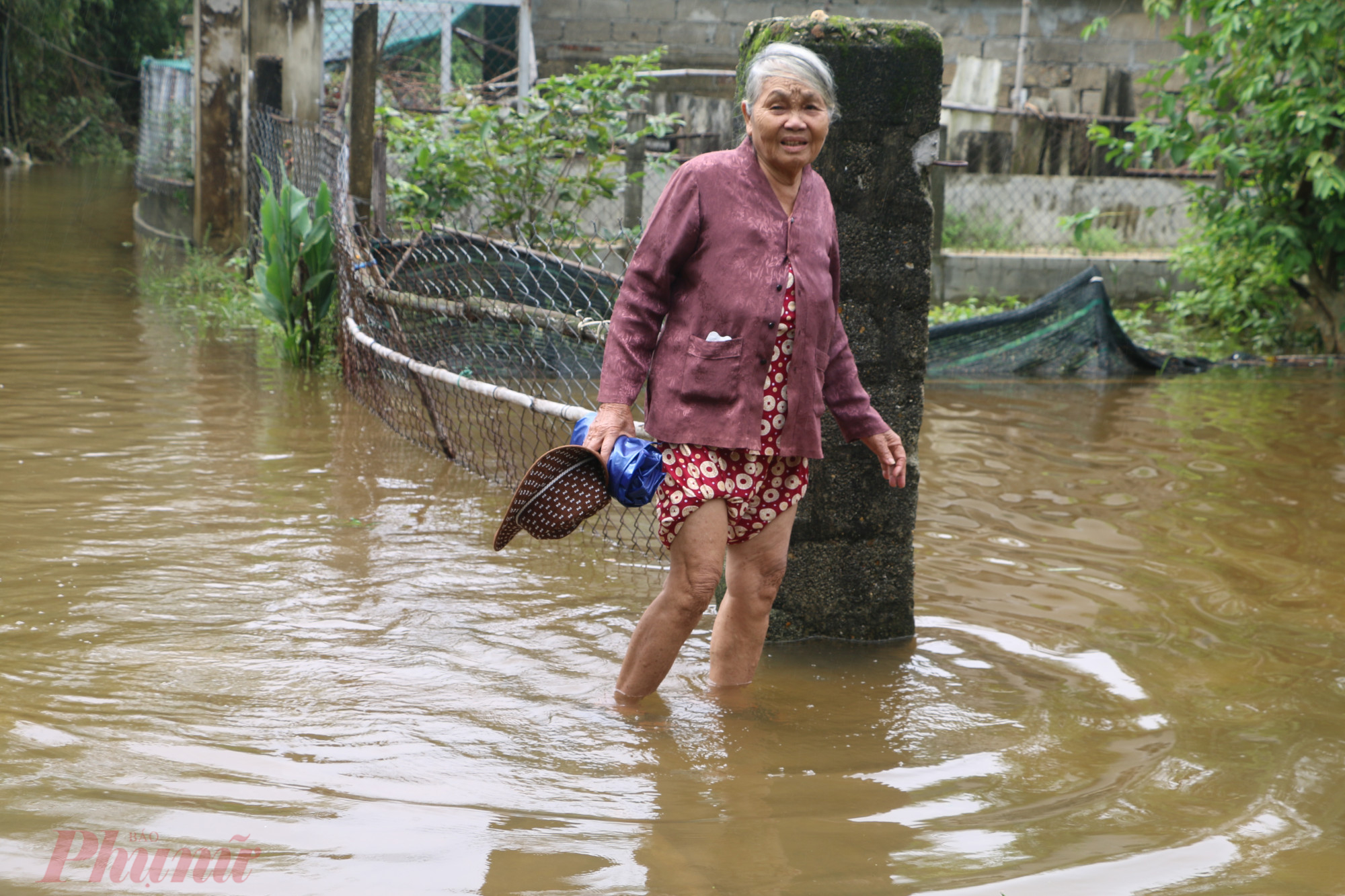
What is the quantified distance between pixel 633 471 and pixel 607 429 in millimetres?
117

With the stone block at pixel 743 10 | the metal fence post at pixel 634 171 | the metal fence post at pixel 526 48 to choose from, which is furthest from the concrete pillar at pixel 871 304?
the stone block at pixel 743 10

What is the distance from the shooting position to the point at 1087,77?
591 inches

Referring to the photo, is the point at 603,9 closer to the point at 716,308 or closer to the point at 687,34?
the point at 687,34

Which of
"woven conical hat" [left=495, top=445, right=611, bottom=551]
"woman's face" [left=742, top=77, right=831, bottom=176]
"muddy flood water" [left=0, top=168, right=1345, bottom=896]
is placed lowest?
"muddy flood water" [left=0, top=168, right=1345, bottom=896]

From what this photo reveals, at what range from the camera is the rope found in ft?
13.5

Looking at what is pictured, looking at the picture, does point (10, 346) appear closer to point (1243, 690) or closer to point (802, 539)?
point (802, 539)

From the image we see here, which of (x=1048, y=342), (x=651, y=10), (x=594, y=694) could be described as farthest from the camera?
(x=651, y=10)

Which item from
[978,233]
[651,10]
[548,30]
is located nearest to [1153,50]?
[978,233]

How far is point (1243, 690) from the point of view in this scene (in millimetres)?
3400

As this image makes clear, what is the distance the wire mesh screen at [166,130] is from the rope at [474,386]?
7481 millimetres

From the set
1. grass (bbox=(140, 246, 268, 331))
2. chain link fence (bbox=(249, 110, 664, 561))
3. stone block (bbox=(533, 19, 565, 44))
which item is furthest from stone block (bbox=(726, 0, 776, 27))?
chain link fence (bbox=(249, 110, 664, 561))

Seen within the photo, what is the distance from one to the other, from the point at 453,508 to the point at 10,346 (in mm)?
3999

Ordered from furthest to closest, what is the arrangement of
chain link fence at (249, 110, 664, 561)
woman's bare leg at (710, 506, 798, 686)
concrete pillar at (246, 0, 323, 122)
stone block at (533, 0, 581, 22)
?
stone block at (533, 0, 581, 22)
concrete pillar at (246, 0, 323, 122)
chain link fence at (249, 110, 664, 561)
woman's bare leg at (710, 506, 798, 686)

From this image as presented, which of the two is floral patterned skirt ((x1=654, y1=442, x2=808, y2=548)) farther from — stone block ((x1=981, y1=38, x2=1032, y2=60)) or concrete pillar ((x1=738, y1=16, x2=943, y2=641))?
stone block ((x1=981, y1=38, x2=1032, y2=60))
